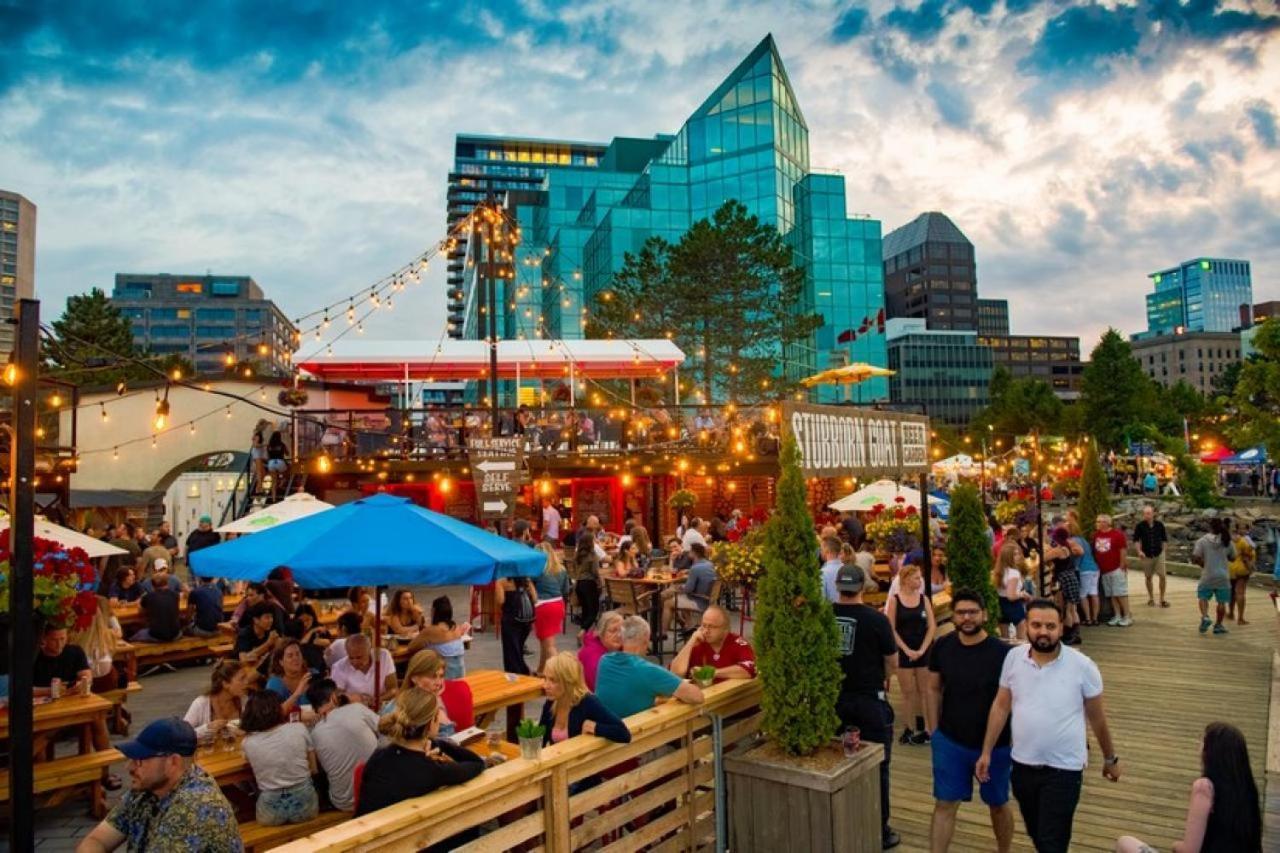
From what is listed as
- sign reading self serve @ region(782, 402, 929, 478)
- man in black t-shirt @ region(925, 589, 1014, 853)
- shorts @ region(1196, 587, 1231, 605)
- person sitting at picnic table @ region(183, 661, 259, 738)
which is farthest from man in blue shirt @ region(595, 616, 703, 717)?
shorts @ region(1196, 587, 1231, 605)

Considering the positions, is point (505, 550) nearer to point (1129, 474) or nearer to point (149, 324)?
point (1129, 474)

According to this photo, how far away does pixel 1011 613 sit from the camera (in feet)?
28.2

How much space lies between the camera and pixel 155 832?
130 inches

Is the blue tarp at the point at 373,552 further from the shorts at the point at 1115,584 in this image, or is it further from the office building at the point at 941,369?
the office building at the point at 941,369

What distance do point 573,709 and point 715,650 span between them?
1.48 meters

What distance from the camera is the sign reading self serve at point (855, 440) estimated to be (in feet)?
18.7

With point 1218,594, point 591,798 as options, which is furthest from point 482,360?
point 591,798

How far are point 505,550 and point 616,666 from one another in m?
1.22

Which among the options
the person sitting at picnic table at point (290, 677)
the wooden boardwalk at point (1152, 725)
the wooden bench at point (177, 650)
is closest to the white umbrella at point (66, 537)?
the wooden bench at point (177, 650)

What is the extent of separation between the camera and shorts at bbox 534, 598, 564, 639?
917 cm

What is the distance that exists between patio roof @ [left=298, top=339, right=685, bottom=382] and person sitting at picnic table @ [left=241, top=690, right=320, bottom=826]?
1564 centimetres

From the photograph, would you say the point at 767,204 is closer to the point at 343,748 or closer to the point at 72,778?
the point at 72,778

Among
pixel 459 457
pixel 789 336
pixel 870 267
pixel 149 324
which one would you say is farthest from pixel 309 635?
pixel 149 324

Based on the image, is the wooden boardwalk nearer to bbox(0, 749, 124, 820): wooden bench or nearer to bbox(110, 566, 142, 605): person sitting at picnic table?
bbox(0, 749, 124, 820): wooden bench
